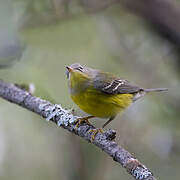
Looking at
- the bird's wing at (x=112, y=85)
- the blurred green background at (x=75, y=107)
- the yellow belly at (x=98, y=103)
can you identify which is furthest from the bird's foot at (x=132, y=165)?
the blurred green background at (x=75, y=107)

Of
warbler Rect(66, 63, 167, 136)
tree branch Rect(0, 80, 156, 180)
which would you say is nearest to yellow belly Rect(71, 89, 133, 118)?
warbler Rect(66, 63, 167, 136)

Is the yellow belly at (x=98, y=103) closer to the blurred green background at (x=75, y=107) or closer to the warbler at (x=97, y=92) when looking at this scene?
the warbler at (x=97, y=92)

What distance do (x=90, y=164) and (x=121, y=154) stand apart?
2.10 metres

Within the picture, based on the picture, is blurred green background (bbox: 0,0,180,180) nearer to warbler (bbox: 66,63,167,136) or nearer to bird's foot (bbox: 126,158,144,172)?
warbler (bbox: 66,63,167,136)

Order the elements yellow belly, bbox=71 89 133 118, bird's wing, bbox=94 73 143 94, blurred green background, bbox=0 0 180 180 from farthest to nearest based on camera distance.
Answer: blurred green background, bbox=0 0 180 180 → bird's wing, bbox=94 73 143 94 → yellow belly, bbox=71 89 133 118

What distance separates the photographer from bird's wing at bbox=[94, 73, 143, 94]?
427cm

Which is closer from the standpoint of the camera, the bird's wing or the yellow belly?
the yellow belly

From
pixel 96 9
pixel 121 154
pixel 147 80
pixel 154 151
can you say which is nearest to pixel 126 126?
pixel 154 151

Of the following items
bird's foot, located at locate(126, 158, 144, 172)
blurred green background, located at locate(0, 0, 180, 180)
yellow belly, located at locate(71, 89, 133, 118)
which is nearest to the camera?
bird's foot, located at locate(126, 158, 144, 172)

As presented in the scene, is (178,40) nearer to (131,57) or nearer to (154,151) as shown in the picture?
(131,57)

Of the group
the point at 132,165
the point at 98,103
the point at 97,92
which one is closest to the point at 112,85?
the point at 97,92

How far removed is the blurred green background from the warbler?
1.21 ft

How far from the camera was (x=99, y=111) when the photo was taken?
3957 millimetres

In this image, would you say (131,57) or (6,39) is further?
(131,57)
